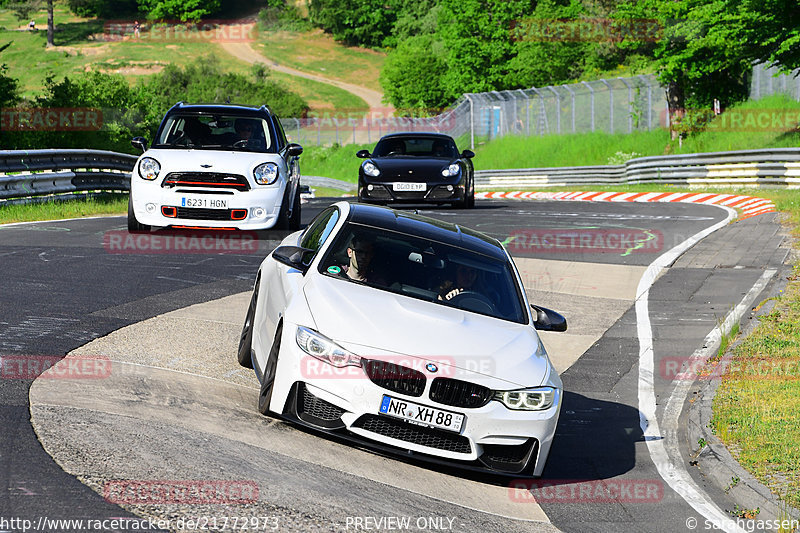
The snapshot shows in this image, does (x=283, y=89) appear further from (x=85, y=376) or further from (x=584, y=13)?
(x=85, y=376)

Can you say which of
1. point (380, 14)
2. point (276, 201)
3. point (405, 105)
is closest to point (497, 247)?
point (276, 201)

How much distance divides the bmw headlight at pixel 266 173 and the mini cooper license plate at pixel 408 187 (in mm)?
6522

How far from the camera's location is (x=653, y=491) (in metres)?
6.64

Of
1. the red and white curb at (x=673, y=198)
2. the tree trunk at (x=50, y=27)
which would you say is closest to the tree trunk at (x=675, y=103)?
the red and white curb at (x=673, y=198)

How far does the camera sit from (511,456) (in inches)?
253

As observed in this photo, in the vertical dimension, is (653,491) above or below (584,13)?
below

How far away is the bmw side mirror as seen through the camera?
24.3 feet

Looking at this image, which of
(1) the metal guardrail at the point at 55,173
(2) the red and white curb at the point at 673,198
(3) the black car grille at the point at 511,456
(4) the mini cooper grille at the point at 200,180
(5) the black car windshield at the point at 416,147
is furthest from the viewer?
(2) the red and white curb at the point at 673,198

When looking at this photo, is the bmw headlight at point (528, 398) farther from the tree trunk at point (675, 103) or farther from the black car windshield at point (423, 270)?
the tree trunk at point (675, 103)

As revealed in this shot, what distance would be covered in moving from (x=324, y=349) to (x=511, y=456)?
132 centimetres

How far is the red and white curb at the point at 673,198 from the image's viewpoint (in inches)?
929

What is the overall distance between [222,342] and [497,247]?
8.36ft

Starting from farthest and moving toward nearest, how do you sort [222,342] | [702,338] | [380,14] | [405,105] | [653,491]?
[380,14] < [405,105] < [702,338] < [222,342] < [653,491]

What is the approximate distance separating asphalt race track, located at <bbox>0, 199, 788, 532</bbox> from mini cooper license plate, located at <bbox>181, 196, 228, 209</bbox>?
0.68 m
